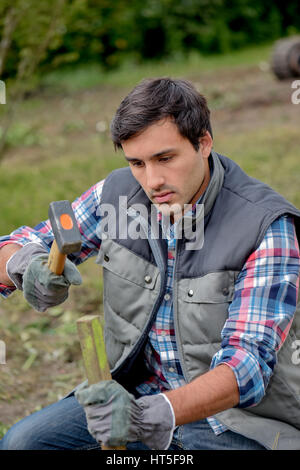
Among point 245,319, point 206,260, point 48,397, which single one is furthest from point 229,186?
point 48,397

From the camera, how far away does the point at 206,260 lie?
2172mm

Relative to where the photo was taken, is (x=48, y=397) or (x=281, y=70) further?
(x=281, y=70)

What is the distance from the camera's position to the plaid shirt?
1927mm

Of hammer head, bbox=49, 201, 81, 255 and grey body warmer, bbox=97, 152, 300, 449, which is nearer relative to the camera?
hammer head, bbox=49, 201, 81, 255

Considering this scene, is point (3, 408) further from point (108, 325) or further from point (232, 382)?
point (232, 382)

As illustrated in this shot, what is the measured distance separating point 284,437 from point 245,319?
0.42m

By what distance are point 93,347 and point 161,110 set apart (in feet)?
2.81

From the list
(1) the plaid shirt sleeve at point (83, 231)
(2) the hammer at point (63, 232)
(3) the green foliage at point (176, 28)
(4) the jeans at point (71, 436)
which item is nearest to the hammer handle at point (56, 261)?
(2) the hammer at point (63, 232)

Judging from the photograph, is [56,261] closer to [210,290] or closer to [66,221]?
[66,221]

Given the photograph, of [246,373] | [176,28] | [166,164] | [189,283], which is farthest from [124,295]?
[176,28]

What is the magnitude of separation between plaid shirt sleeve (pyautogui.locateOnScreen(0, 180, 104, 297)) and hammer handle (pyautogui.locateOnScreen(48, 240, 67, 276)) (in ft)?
1.65

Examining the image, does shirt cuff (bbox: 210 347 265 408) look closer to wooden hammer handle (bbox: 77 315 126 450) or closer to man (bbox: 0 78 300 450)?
man (bbox: 0 78 300 450)

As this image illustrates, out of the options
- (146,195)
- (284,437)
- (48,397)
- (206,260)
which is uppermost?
(146,195)

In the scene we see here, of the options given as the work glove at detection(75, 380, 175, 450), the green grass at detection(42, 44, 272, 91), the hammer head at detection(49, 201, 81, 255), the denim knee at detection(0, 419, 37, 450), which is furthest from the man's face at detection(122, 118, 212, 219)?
the green grass at detection(42, 44, 272, 91)
